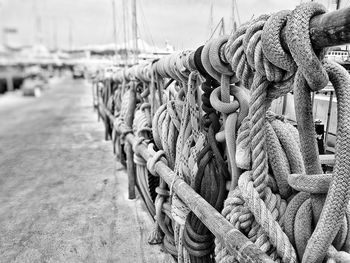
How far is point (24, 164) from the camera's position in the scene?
4320mm

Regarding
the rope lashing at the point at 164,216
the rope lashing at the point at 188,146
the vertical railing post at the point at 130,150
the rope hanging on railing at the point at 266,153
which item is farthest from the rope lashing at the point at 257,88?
the vertical railing post at the point at 130,150

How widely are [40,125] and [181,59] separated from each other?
23.1 feet

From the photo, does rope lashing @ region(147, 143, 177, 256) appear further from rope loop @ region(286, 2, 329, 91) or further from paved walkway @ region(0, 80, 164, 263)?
rope loop @ region(286, 2, 329, 91)

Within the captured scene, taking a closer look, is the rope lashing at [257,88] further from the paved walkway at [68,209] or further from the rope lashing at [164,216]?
the paved walkway at [68,209]

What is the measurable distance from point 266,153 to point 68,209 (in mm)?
2187

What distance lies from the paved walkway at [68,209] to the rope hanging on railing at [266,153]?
0.75 metres

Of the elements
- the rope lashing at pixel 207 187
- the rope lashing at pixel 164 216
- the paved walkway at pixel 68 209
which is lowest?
the paved walkway at pixel 68 209

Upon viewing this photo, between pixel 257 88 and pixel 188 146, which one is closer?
pixel 257 88

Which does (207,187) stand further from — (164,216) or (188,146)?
(164,216)

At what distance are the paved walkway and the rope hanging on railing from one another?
75cm

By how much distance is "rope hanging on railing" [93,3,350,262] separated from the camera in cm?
85

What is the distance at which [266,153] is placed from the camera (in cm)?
108

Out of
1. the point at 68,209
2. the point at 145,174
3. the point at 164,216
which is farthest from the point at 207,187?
the point at 68,209

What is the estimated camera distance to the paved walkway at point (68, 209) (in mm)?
2094
